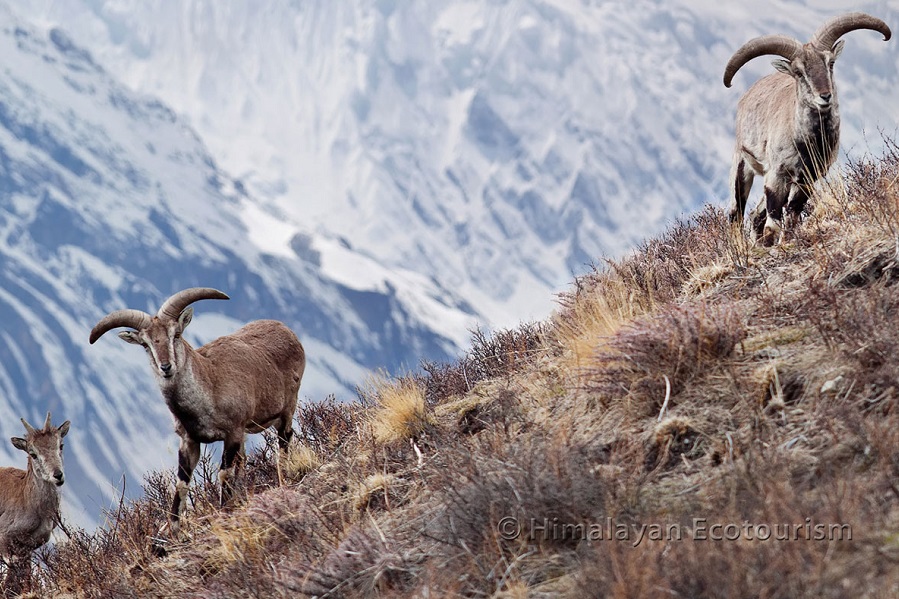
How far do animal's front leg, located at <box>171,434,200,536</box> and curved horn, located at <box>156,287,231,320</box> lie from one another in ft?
3.87

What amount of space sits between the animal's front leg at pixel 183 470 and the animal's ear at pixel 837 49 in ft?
21.8

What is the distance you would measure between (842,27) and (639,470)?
5.73m

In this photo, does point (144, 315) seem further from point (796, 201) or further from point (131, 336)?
point (796, 201)

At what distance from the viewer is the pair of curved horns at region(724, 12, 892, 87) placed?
8578 millimetres

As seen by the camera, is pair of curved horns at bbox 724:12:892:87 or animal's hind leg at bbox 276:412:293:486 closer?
pair of curved horns at bbox 724:12:892:87

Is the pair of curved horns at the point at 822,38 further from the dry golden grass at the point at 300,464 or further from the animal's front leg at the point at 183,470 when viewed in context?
the animal's front leg at the point at 183,470

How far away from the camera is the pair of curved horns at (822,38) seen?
858cm

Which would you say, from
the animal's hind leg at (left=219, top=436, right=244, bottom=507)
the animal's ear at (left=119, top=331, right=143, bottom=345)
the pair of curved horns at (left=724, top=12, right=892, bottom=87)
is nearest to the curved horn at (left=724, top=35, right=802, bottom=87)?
the pair of curved horns at (left=724, top=12, right=892, bottom=87)

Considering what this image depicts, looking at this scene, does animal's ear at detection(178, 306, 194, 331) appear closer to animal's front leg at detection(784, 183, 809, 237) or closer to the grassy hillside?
the grassy hillside

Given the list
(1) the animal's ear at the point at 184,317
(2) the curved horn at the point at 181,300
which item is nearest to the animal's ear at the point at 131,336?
(2) the curved horn at the point at 181,300

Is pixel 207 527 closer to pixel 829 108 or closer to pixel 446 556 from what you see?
pixel 446 556

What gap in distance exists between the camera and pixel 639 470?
4.65 m

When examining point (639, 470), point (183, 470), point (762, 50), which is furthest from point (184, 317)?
point (762, 50)

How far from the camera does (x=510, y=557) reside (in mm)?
4395
